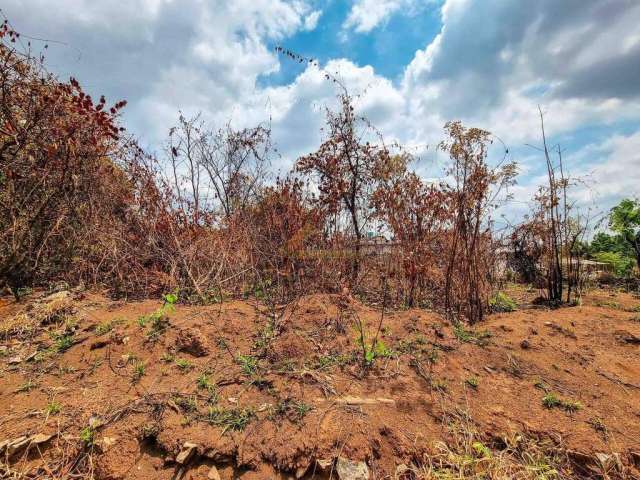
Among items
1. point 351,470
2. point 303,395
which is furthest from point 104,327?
point 351,470

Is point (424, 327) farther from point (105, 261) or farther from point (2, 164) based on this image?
point (2, 164)

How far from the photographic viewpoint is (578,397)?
215 centimetres

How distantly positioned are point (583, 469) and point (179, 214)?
5.10 metres

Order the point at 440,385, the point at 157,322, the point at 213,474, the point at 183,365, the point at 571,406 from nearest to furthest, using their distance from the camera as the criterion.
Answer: the point at 213,474 → the point at 571,406 → the point at 440,385 → the point at 183,365 → the point at 157,322

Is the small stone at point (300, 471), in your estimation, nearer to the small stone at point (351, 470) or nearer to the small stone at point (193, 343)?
the small stone at point (351, 470)

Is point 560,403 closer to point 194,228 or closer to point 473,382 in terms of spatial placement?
point 473,382

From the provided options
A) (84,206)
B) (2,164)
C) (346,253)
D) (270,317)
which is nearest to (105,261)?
(84,206)

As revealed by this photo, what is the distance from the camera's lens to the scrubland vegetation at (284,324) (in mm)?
1706

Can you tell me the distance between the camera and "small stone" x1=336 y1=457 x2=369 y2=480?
1.57 metres

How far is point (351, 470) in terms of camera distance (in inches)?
62.7

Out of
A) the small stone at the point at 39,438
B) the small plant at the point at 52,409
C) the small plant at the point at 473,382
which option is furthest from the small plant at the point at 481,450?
the small plant at the point at 52,409

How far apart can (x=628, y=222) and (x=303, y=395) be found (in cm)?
801

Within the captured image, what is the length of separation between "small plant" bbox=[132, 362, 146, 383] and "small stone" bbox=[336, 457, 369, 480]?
1581 mm

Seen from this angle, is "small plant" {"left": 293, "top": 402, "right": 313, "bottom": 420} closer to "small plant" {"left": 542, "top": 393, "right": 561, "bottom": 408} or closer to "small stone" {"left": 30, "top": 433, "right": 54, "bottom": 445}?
"small stone" {"left": 30, "top": 433, "right": 54, "bottom": 445}
